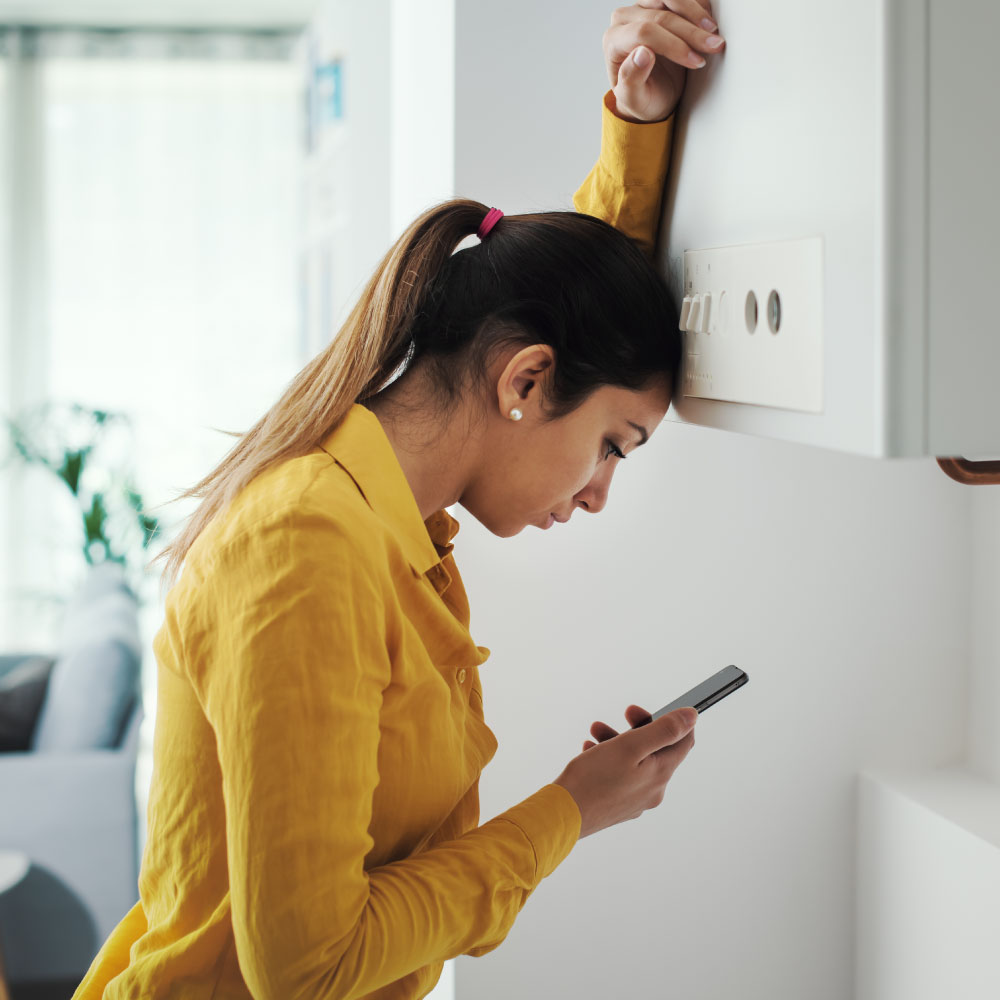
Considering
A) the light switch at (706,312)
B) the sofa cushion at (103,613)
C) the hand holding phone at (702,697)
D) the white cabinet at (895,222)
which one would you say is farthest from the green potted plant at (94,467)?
the white cabinet at (895,222)

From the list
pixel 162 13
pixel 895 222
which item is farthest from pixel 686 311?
pixel 162 13

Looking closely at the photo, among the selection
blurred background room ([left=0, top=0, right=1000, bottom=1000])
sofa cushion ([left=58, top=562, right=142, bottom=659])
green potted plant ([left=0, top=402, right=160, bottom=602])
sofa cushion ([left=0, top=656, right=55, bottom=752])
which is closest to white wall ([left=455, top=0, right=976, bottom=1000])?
blurred background room ([left=0, top=0, right=1000, bottom=1000])

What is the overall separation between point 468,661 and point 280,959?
257 mm

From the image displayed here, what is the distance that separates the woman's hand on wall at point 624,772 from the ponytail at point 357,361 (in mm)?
337

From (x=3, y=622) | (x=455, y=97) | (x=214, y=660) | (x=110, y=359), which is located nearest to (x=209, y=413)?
(x=110, y=359)

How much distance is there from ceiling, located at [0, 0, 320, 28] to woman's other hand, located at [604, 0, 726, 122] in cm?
347

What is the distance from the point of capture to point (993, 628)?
1.07 metres

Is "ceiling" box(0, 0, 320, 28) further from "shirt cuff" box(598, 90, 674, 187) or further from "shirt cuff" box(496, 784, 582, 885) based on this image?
"shirt cuff" box(496, 784, 582, 885)

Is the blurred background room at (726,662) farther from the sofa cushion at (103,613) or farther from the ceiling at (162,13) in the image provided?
the ceiling at (162,13)

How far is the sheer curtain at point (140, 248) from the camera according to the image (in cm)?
396

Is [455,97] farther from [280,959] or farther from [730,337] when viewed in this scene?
[280,959]

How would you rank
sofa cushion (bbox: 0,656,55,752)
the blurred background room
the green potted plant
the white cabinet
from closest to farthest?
1. the white cabinet
2. the blurred background room
3. sofa cushion (bbox: 0,656,55,752)
4. the green potted plant

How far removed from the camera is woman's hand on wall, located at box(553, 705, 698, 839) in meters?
0.81

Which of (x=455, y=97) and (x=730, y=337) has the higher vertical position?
(x=455, y=97)
